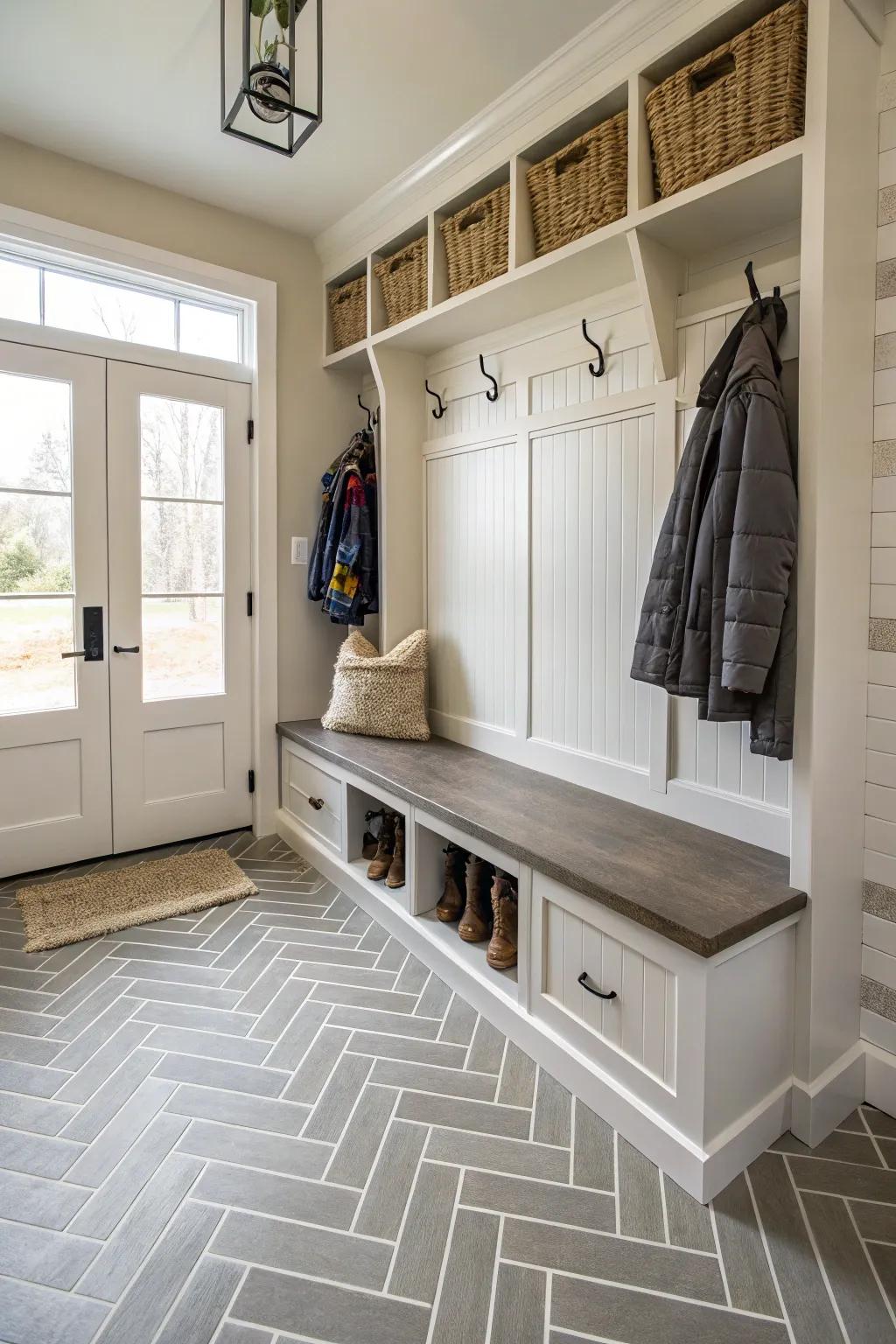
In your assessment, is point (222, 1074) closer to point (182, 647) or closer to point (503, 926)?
point (503, 926)

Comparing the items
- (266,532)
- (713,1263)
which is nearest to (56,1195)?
(713,1263)

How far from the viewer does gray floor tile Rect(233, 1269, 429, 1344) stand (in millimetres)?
1214

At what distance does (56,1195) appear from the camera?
4.83ft

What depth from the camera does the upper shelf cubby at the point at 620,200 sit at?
1658 millimetres

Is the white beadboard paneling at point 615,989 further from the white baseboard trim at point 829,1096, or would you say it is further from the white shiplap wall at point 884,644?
the white shiplap wall at point 884,644

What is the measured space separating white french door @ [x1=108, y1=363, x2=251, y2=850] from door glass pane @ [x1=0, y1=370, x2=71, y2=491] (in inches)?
6.9

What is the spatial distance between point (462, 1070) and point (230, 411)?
2.80 metres

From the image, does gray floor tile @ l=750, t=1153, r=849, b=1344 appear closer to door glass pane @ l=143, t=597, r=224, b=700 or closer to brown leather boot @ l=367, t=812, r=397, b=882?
brown leather boot @ l=367, t=812, r=397, b=882

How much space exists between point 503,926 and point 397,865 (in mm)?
571

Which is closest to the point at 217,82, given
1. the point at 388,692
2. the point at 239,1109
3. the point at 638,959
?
the point at 388,692

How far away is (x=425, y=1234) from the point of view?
1.40m

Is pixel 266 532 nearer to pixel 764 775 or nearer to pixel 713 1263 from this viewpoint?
pixel 764 775

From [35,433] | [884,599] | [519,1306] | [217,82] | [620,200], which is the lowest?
[519,1306]

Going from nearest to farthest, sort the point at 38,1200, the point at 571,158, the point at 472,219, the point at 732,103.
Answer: the point at 38,1200 < the point at 732,103 < the point at 571,158 < the point at 472,219
